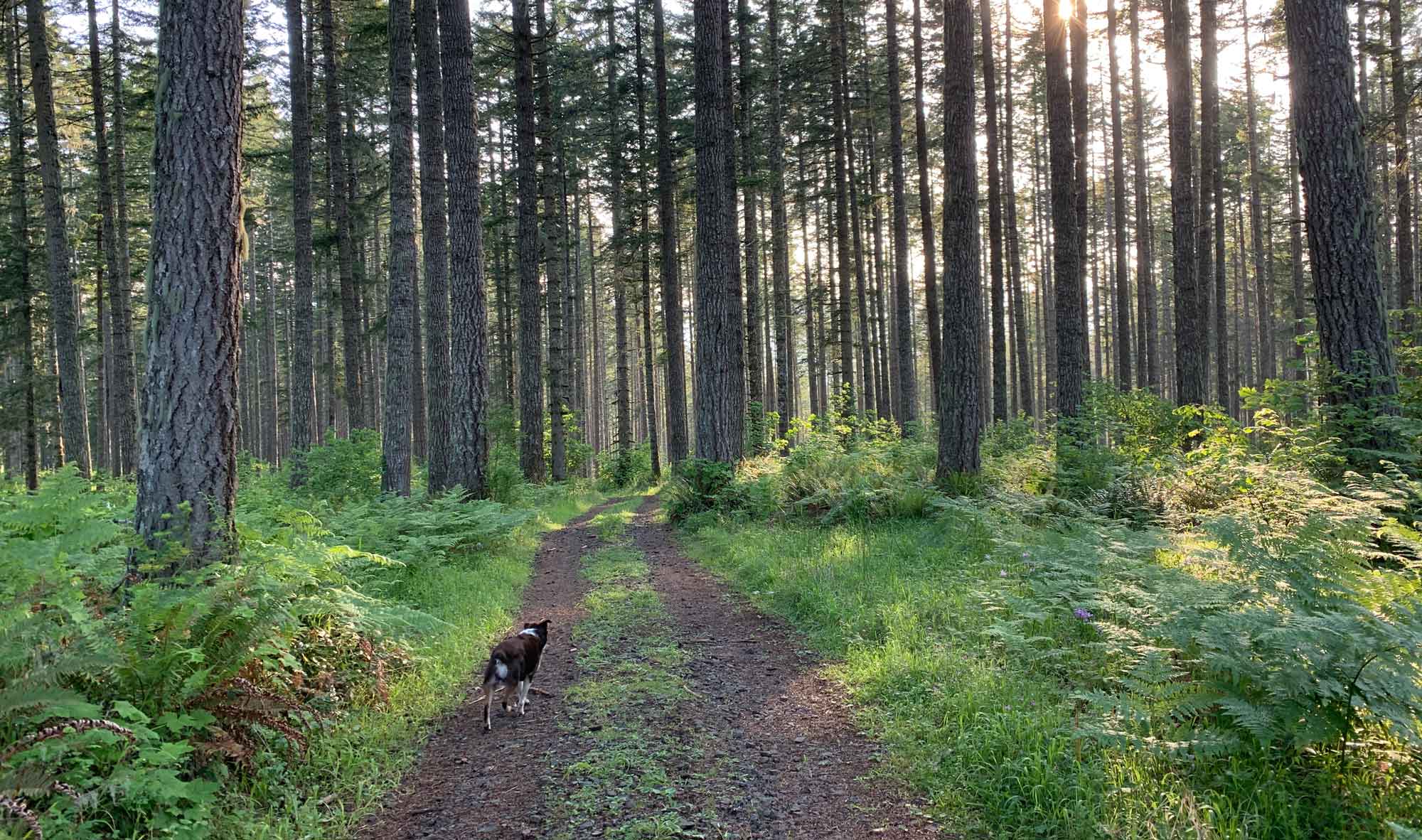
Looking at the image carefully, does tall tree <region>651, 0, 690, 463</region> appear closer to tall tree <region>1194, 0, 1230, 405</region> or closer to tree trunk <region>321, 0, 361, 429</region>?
tree trunk <region>321, 0, 361, 429</region>

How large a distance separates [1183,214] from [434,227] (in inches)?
614

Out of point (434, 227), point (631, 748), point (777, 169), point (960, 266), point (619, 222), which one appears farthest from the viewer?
point (619, 222)

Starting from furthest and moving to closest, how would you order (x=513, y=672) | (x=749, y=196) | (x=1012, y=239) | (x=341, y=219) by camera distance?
(x=1012, y=239), (x=749, y=196), (x=341, y=219), (x=513, y=672)

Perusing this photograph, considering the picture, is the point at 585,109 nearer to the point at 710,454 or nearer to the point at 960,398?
the point at 710,454

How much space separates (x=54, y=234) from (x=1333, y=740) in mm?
22396

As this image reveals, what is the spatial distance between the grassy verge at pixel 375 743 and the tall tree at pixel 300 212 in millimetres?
10411

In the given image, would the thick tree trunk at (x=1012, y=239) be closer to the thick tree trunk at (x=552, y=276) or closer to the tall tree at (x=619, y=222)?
the tall tree at (x=619, y=222)

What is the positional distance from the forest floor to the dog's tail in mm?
329

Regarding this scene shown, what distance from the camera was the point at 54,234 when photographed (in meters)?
15.5

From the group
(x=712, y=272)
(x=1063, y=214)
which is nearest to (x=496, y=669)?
(x=712, y=272)

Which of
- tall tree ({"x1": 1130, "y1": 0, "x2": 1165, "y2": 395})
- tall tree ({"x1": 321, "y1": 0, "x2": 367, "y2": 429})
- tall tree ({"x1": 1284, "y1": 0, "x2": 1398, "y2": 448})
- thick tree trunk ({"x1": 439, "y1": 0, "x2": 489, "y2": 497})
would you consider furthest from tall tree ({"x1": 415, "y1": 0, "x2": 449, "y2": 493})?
tall tree ({"x1": 1130, "y1": 0, "x2": 1165, "y2": 395})

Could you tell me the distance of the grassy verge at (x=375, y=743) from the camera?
3268 mm

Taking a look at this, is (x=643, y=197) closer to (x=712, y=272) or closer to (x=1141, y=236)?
(x=712, y=272)

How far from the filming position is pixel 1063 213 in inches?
502
